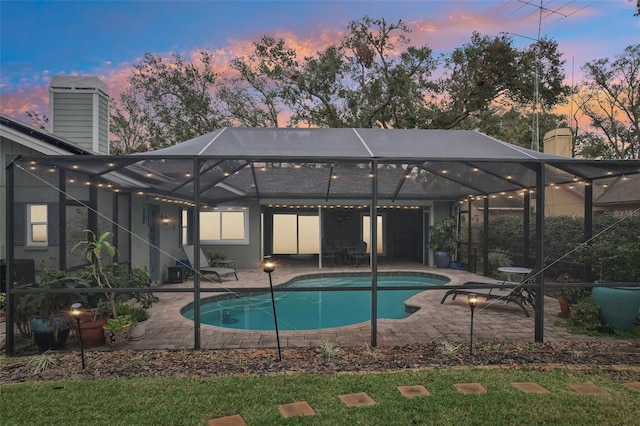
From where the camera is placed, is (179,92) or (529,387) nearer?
(529,387)

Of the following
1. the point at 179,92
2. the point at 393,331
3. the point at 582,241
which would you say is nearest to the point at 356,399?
A: the point at 393,331

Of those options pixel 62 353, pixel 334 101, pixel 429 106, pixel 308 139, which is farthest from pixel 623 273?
pixel 334 101

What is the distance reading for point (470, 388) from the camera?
3723 millimetres

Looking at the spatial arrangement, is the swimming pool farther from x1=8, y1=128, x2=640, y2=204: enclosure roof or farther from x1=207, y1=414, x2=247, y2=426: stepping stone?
x1=207, y1=414, x2=247, y2=426: stepping stone

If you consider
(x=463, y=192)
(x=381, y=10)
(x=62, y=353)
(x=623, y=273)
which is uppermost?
(x=381, y=10)

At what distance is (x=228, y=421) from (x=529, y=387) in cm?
277

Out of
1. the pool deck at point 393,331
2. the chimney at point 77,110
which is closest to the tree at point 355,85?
the chimney at point 77,110

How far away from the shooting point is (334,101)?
17250mm

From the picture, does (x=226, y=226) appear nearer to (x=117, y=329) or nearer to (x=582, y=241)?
(x=117, y=329)

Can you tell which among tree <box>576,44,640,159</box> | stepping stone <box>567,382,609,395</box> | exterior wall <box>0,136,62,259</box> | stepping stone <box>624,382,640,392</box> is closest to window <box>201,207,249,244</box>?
exterior wall <box>0,136,62,259</box>

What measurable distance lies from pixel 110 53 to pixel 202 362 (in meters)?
12.7

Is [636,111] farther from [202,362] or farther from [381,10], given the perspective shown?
[202,362]

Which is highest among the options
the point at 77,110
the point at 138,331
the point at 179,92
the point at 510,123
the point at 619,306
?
the point at 179,92

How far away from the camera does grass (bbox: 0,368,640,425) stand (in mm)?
3143
